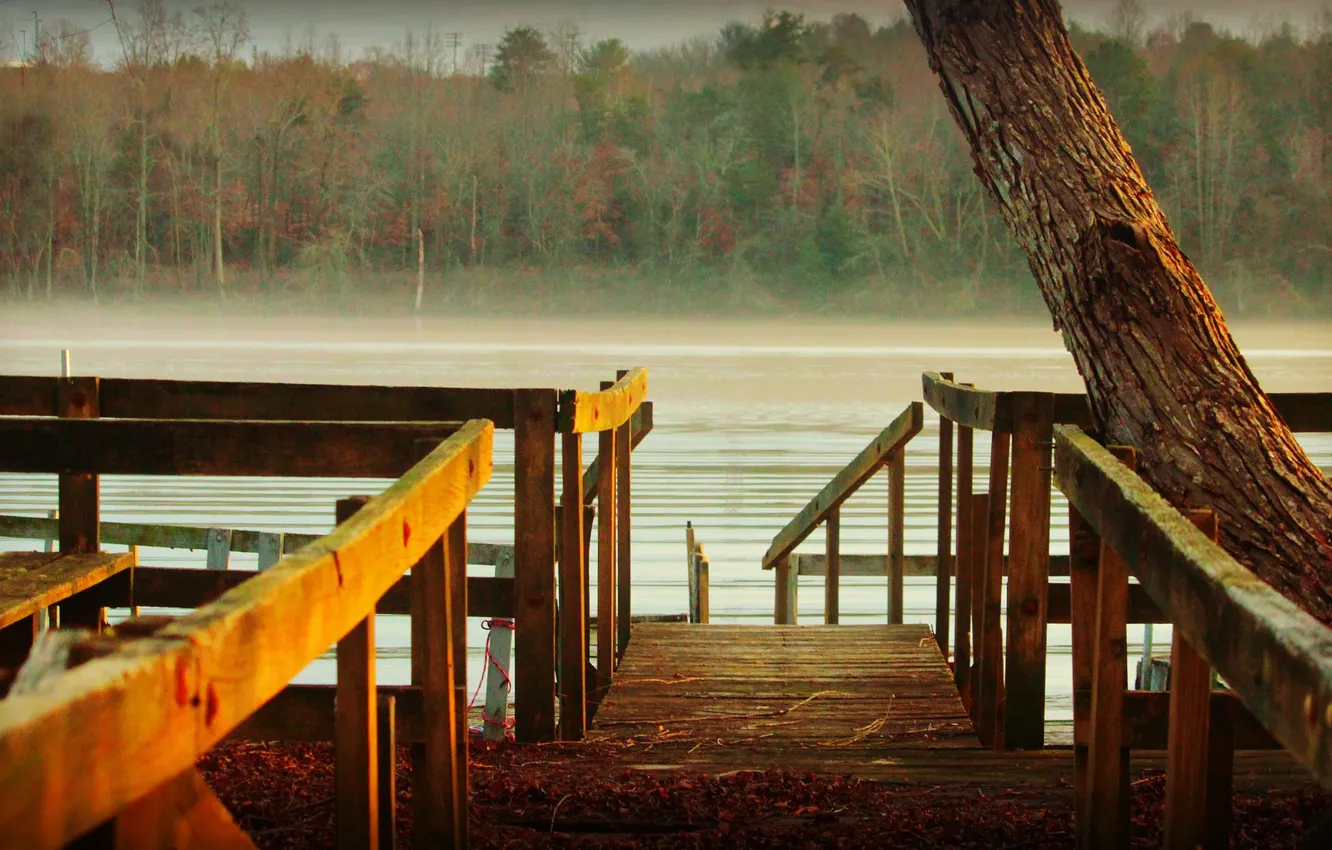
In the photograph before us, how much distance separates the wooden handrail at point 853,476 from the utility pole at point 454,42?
7096cm

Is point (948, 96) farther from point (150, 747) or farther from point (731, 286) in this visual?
point (731, 286)

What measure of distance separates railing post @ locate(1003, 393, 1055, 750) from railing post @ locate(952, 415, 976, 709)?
21.7 inches

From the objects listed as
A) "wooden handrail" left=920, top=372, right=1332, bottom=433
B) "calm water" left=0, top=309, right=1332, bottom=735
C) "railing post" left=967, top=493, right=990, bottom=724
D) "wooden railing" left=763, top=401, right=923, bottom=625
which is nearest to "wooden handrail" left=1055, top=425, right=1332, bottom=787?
"wooden handrail" left=920, top=372, right=1332, bottom=433

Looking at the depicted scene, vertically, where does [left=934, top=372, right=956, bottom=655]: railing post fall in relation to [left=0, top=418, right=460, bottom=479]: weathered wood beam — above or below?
below

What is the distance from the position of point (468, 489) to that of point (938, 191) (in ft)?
212

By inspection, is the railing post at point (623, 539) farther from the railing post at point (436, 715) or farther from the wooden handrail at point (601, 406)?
the railing post at point (436, 715)

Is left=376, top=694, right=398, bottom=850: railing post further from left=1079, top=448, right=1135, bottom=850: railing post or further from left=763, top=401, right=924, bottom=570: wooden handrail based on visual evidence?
left=763, top=401, right=924, bottom=570: wooden handrail

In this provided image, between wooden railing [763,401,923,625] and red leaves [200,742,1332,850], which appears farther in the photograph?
wooden railing [763,401,923,625]

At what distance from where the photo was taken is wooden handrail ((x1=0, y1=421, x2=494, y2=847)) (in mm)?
863

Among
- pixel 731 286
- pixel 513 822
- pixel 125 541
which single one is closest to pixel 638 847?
pixel 513 822

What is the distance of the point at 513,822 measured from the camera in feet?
9.25

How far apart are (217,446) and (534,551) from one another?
1162mm

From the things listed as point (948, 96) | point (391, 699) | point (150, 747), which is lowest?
point (391, 699)

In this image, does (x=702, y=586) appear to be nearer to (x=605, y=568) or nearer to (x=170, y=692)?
(x=605, y=568)
